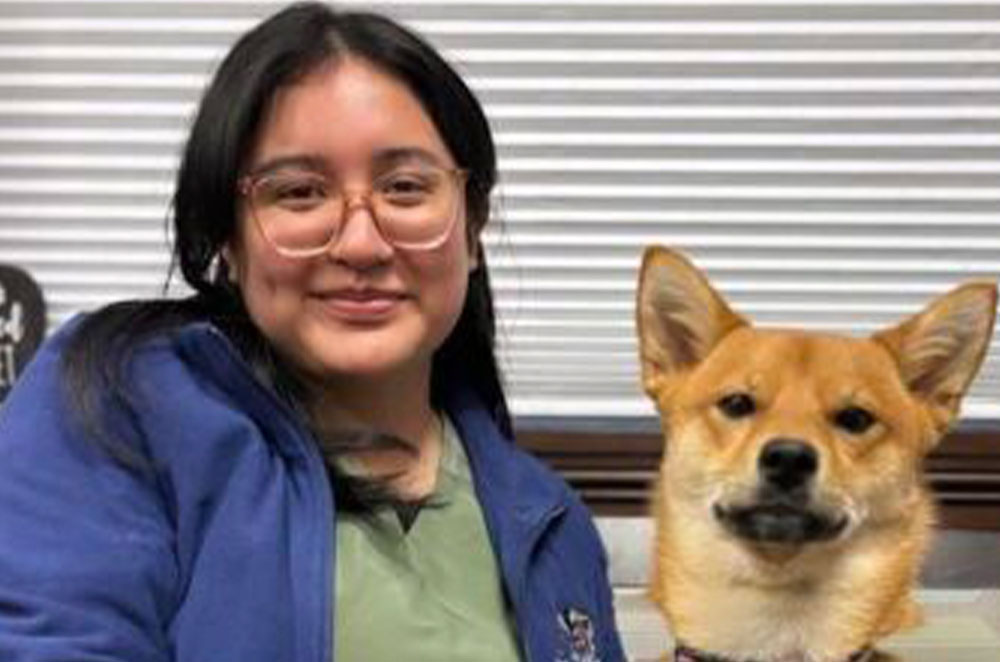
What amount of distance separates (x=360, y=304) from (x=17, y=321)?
3.09 ft

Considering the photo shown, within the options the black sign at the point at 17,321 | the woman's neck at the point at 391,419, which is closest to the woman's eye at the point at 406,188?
the woman's neck at the point at 391,419

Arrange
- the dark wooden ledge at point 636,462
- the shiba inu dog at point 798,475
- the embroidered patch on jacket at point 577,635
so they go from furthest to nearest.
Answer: the dark wooden ledge at point 636,462 → the shiba inu dog at point 798,475 → the embroidered patch on jacket at point 577,635

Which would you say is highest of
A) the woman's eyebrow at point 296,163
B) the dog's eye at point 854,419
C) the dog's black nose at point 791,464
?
the woman's eyebrow at point 296,163

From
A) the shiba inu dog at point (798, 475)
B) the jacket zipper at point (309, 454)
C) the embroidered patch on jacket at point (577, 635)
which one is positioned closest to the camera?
the jacket zipper at point (309, 454)

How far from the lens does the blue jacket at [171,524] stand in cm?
87

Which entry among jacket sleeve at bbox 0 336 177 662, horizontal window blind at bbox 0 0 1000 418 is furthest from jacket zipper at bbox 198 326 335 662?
horizontal window blind at bbox 0 0 1000 418

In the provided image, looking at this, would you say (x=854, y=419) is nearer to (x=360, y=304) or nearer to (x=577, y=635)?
(x=577, y=635)

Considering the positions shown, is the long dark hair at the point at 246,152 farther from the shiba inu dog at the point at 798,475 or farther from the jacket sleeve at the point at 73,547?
the shiba inu dog at the point at 798,475

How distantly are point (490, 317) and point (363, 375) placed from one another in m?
0.24

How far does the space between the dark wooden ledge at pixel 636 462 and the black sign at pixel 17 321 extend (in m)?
0.69

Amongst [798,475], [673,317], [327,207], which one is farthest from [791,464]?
[327,207]

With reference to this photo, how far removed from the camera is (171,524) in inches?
36.9

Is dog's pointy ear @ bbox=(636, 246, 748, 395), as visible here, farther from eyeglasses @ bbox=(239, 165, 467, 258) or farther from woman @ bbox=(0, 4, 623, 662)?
eyeglasses @ bbox=(239, 165, 467, 258)

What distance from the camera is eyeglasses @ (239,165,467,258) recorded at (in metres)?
1.02
